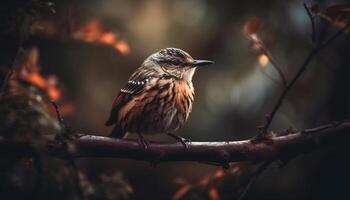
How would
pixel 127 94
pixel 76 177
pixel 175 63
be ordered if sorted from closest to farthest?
pixel 76 177
pixel 127 94
pixel 175 63

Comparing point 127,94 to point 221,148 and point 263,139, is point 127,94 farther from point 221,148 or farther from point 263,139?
point 263,139

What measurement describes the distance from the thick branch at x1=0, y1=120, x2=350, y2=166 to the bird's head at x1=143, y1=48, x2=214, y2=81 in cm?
146

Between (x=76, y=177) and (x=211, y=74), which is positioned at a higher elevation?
(x=76, y=177)

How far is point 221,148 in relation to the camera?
3258mm

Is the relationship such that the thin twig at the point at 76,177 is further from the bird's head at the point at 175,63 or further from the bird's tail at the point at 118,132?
the bird's head at the point at 175,63

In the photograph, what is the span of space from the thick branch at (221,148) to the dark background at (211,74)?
6.19ft

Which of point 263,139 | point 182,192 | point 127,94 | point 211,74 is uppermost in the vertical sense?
point 263,139

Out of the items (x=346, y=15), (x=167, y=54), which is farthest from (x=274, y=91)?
(x=346, y=15)

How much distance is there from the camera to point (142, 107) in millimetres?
4301

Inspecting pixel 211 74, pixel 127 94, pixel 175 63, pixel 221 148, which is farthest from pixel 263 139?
pixel 211 74

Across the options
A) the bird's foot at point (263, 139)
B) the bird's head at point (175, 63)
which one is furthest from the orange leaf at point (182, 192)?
the bird's head at point (175, 63)

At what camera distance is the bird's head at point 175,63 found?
4762mm

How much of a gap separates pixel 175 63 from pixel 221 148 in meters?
1.75

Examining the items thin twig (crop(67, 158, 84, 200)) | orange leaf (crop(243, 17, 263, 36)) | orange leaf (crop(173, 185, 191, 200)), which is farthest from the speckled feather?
thin twig (crop(67, 158, 84, 200))
